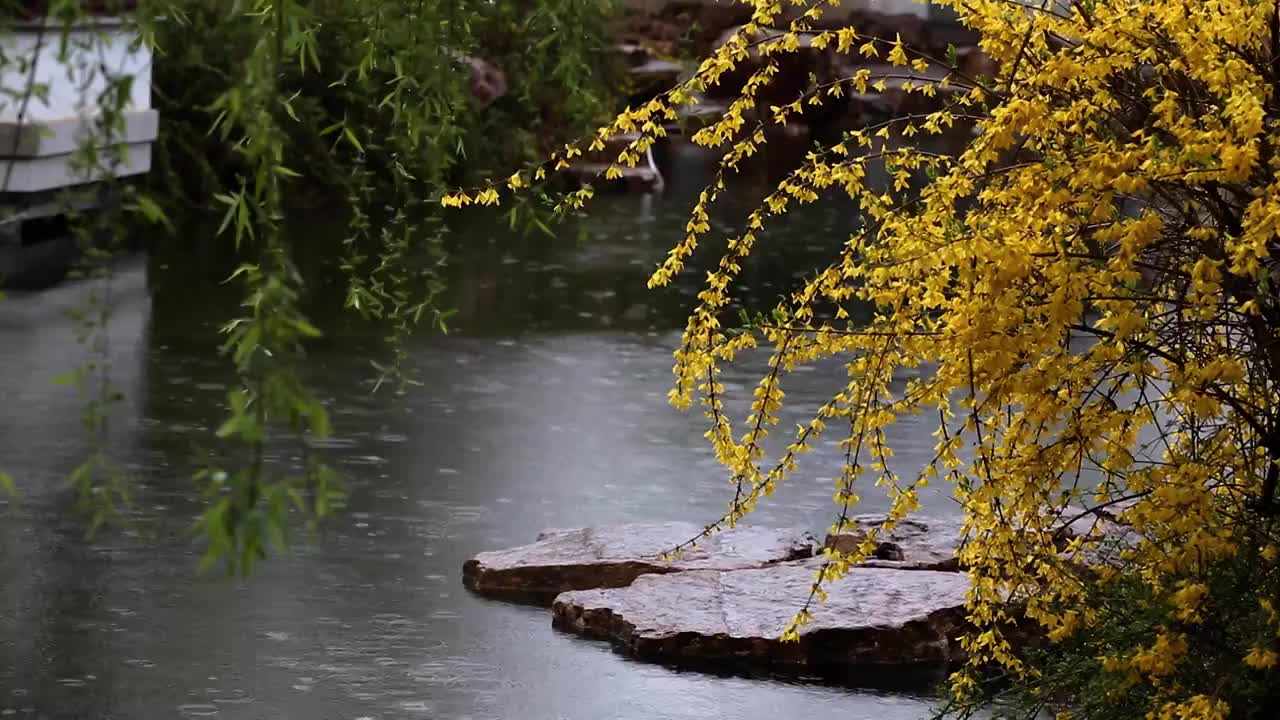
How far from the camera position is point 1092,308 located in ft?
10.7

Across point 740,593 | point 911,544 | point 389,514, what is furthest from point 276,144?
point 389,514

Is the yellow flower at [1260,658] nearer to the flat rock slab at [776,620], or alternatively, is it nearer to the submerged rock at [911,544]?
the flat rock slab at [776,620]

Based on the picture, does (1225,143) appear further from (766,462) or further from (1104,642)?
(766,462)

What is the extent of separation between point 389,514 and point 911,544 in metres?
1.41

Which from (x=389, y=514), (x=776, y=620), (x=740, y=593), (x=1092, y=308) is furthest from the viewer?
(x=389, y=514)

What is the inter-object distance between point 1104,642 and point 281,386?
2.00 meters

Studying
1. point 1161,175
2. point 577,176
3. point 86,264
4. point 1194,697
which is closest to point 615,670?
point 1194,697

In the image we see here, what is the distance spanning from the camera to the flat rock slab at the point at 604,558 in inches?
187

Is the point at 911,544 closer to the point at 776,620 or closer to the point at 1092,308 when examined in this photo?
the point at 776,620

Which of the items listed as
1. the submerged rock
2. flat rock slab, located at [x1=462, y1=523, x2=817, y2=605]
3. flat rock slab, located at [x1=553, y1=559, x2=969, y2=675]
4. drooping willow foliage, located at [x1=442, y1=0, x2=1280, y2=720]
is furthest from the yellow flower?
flat rock slab, located at [x1=462, y1=523, x2=817, y2=605]

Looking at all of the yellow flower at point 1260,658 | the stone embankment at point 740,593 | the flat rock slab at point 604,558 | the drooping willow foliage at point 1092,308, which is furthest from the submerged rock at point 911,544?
the yellow flower at point 1260,658

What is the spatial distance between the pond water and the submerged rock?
1.38 feet

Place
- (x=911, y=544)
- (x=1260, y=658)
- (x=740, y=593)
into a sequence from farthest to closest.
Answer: (x=911, y=544)
(x=740, y=593)
(x=1260, y=658)

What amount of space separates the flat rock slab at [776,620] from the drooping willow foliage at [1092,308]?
71 cm
